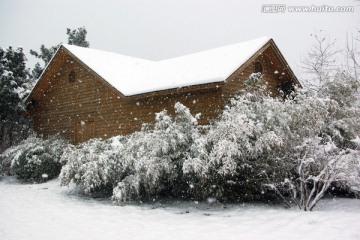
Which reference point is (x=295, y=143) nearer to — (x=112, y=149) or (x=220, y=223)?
(x=220, y=223)

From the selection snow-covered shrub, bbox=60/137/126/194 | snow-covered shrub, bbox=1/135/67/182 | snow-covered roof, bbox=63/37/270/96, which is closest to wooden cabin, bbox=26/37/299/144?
snow-covered roof, bbox=63/37/270/96

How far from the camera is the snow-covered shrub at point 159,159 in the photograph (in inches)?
373

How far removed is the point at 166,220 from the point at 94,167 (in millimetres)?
3254

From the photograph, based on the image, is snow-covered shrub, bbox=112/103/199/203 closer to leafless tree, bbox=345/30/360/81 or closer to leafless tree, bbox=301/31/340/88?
leafless tree, bbox=345/30/360/81

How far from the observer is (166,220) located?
8.15m

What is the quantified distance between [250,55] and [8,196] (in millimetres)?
9839

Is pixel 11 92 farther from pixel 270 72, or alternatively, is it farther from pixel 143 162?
pixel 270 72

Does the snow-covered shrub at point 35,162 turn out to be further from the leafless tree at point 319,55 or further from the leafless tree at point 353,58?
the leafless tree at point 319,55

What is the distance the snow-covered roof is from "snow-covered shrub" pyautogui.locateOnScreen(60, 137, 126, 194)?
141 inches

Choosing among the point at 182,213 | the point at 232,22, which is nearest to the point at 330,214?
the point at 182,213

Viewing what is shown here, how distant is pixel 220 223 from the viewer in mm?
7672

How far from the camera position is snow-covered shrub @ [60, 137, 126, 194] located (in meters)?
10.3

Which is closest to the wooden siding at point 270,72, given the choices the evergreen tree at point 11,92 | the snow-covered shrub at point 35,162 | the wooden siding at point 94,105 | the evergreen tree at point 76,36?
the wooden siding at point 94,105

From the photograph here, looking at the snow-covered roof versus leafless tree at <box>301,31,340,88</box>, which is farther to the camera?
leafless tree at <box>301,31,340,88</box>
